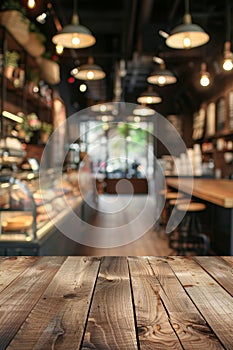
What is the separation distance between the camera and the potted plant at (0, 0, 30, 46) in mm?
4129

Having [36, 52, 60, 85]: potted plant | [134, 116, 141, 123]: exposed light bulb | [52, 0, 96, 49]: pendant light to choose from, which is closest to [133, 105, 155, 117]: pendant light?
[134, 116, 141, 123]: exposed light bulb

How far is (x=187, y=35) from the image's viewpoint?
12.5ft

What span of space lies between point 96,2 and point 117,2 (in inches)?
16.4

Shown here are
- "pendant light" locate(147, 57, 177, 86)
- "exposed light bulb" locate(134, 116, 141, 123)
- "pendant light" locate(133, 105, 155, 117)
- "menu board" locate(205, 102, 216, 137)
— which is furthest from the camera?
"exposed light bulb" locate(134, 116, 141, 123)

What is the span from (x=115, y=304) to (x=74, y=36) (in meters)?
3.05

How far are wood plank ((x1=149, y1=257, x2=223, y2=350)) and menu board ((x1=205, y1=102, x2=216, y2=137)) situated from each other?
25.6 feet

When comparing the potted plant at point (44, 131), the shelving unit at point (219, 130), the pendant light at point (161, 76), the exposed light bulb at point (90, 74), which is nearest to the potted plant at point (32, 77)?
the potted plant at point (44, 131)

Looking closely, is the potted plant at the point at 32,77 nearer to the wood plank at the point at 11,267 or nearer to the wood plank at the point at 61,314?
the wood plank at the point at 11,267

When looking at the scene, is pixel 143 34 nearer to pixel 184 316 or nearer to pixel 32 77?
pixel 32 77

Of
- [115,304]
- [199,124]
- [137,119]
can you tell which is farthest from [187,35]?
[137,119]

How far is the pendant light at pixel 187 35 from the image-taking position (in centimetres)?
365

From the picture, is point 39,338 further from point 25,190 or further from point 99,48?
point 99,48

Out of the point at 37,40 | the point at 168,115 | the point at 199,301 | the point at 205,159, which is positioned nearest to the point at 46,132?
the point at 37,40

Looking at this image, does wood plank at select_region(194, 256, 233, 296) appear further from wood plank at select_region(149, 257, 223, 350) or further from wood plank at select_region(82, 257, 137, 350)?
wood plank at select_region(82, 257, 137, 350)
